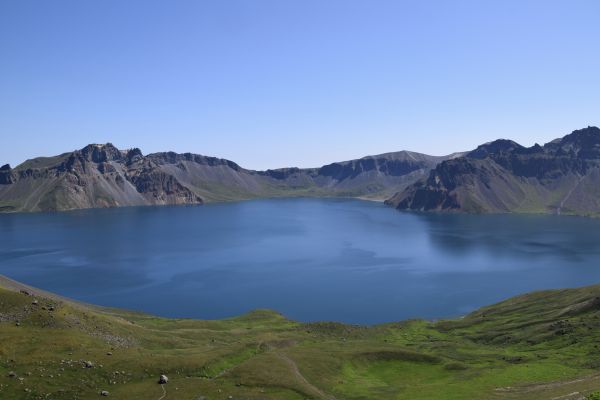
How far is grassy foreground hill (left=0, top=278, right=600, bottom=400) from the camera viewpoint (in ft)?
216

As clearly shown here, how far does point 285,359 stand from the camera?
86.9 m

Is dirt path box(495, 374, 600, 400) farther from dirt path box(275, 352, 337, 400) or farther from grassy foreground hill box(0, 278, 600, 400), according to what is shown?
dirt path box(275, 352, 337, 400)

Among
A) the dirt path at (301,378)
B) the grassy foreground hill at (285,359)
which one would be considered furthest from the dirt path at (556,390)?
the dirt path at (301,378)

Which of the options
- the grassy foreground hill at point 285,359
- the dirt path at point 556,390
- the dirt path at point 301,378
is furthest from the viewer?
the dirt path at point 301,378

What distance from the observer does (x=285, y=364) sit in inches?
3263

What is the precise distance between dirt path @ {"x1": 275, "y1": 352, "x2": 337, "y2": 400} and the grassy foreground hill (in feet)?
1.02

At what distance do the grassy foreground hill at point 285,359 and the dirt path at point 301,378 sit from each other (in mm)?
310

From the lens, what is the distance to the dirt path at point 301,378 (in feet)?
237

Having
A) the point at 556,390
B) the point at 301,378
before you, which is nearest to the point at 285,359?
the point at 301,378

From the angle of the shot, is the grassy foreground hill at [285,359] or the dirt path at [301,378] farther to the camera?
the dirt path at [301,378]

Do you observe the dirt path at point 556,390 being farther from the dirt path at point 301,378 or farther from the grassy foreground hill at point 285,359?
the dirt path at point 301,378

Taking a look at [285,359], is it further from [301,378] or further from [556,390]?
[556,390]

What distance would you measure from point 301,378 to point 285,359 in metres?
9.48

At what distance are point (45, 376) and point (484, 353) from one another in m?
83.2
